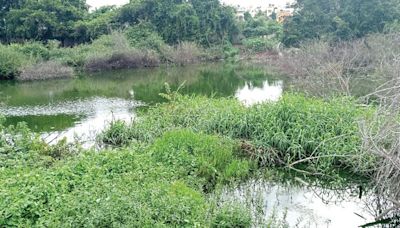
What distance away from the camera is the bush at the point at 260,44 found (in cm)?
3816

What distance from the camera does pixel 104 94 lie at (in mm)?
19359

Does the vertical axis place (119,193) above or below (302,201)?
above

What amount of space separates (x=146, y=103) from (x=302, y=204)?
1071 cm

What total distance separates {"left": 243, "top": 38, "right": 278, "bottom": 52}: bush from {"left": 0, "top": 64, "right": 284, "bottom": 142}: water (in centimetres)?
875

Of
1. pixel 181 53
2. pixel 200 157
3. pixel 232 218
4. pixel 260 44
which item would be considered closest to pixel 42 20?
pixel 181 53

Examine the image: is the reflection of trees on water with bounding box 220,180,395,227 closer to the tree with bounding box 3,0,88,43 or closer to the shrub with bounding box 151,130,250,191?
the shrub with bounding box 151,130,250,191

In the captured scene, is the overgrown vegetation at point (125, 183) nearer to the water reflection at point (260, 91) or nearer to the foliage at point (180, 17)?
the water reflection at point (260, 91)

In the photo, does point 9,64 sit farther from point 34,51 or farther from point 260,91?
point 260,91

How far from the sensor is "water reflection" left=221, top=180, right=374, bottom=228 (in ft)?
20.3

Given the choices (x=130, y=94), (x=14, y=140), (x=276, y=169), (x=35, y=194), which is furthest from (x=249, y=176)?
(x=130, y=94)

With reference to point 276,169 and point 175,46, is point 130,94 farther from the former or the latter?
point 175,46

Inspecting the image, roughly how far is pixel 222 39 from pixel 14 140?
32.5m

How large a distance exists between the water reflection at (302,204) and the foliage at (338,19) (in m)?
21.4

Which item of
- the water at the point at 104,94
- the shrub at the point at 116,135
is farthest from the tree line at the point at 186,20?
the shrub at the point at 116,135
